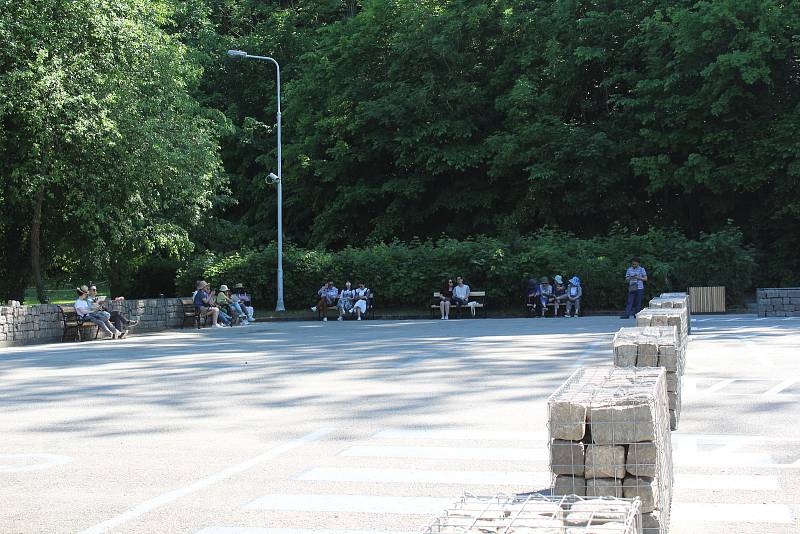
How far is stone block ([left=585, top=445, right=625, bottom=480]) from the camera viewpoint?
6047 millimetres

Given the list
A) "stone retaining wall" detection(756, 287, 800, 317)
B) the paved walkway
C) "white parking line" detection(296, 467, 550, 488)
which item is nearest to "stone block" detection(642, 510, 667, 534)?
the paved walkway

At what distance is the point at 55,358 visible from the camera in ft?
67.8

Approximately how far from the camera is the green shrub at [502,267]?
36.3 metres

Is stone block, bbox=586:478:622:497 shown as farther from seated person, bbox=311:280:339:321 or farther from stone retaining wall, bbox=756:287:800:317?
seated person, bbox=311:280:339:321

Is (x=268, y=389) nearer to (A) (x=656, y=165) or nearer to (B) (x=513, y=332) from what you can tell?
(B) (x=513, y=332)

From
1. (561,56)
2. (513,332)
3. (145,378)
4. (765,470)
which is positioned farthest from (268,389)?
(561,56)

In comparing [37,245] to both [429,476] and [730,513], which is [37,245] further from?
[730,513]

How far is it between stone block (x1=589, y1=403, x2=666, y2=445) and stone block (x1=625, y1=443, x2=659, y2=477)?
0.04 meters

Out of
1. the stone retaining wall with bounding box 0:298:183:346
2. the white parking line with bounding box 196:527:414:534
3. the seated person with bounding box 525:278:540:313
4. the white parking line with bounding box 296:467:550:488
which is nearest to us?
the white parking line with bounding box 196:527:414:534

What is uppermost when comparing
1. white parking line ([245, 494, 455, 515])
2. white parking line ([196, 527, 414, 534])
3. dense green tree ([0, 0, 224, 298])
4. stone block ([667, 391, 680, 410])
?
dense green tree ([0, 0, 224, 298])

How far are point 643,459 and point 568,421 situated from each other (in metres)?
0.47

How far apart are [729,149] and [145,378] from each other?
31114 mm

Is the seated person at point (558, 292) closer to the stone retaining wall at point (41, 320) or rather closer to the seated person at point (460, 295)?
the seated person at point (460, 295)

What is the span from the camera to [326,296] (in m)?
37.2
